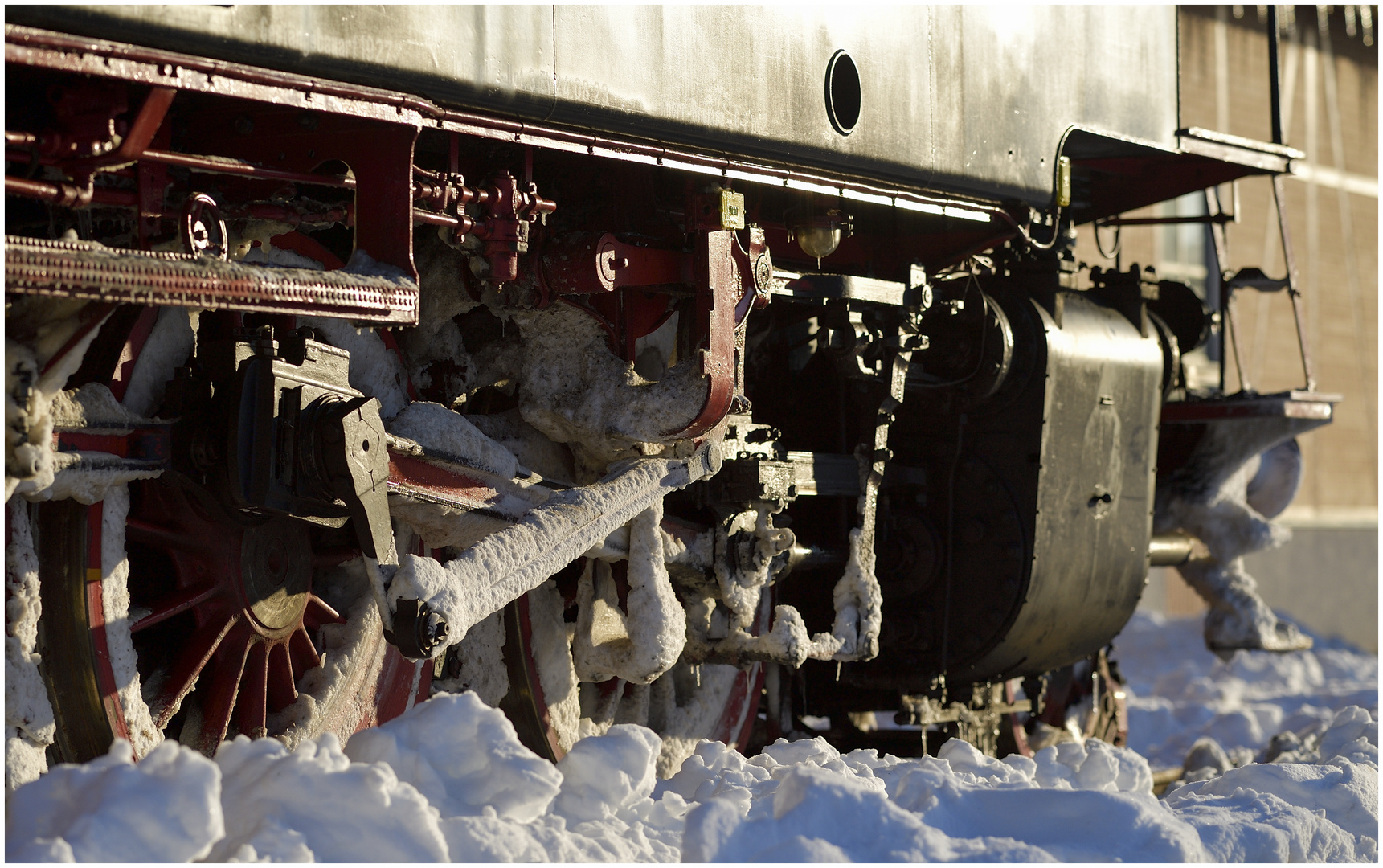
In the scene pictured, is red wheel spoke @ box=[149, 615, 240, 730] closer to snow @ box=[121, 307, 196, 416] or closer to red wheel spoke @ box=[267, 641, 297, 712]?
red wheel spoke @ box=[267, 641, 297, 712]

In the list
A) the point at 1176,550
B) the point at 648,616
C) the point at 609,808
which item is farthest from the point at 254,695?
the point at 1176,550

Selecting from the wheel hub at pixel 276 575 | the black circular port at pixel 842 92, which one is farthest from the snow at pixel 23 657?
the black circular port at pixel 842 92

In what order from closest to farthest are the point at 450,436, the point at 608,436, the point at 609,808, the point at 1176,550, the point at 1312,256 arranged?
the point at 609,808 < the point at 450,436 < the point at 608,436 < the point at 1176,550 < the point at 1312,256

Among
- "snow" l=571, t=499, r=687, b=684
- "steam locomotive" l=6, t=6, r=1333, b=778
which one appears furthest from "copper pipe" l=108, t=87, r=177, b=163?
"snow" l=571, t=499, r=687, b=684

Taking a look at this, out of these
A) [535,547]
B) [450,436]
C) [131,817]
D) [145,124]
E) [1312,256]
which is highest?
[1312,256]

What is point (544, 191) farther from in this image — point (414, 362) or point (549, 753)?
point (549, 753)

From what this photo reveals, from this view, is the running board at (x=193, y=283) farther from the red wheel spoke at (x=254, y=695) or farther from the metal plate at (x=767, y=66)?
the red wheel spoke at (x=254, y=695)

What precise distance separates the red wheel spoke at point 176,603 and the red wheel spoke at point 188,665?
7 centimetres

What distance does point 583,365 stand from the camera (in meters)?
4.01

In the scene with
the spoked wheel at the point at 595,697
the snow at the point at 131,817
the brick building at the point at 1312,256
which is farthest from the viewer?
the brick building at the point at 1312,256

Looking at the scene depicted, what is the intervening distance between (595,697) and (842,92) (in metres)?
1.92

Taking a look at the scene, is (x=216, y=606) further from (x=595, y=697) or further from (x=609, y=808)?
(x=595, y=697)

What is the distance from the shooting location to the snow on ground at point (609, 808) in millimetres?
2412

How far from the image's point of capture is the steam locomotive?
2904mm
